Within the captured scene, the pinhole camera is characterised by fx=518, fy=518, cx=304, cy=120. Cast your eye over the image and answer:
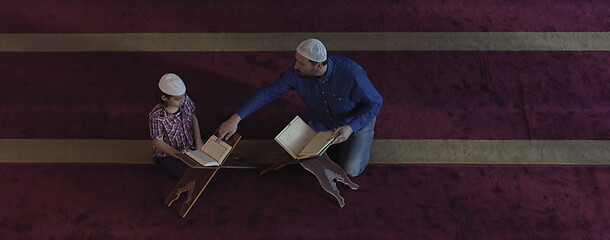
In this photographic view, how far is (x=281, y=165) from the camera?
10.6 feet

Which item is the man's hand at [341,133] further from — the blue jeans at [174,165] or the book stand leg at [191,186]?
the blue jeans at [174,165]

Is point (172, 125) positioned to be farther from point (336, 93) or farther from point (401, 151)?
point (401, 151)

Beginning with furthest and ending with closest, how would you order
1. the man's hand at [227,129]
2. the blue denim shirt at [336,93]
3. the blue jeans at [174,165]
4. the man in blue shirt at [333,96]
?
1. the blue jeans at [174,165]
2. the man's hand at [227,129]
3. the blue denim shirt at [336,93]
4. the man in blue shirt at [333,96]

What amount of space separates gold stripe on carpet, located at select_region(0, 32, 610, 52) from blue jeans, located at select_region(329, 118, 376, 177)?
3.39 feet

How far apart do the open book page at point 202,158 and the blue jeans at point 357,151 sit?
2.67 feet

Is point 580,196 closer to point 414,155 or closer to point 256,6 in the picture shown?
point 414,155

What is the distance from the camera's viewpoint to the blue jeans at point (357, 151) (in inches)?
126

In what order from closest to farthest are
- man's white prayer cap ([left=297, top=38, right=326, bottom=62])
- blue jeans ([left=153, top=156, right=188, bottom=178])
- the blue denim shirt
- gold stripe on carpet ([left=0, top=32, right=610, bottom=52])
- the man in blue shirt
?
1. man's white prayer cap ([left=297, top=38, right=326, bottom=62])
2. the man in blue shirt
3. the blue denim shirt
4. blue jeans ([left=153, top=156, right=188, bottom=178])
5. gold stripe on carpet ([left=0, top=32, right=610, bottom=52])

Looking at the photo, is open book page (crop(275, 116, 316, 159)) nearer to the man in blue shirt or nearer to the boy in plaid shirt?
the man in blue shirt

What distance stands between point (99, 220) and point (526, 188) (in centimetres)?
269

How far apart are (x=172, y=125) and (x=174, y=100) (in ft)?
0.72

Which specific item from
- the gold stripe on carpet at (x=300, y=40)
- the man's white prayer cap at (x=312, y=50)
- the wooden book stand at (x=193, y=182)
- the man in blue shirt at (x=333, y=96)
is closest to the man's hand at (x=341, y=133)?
the man in blue shirt at (x=333, y=96)

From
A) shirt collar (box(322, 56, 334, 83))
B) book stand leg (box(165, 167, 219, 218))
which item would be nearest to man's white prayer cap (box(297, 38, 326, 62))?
shirt collar (box(322, 56, 334, 83))

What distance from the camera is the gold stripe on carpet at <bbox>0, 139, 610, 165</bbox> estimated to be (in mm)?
3457
